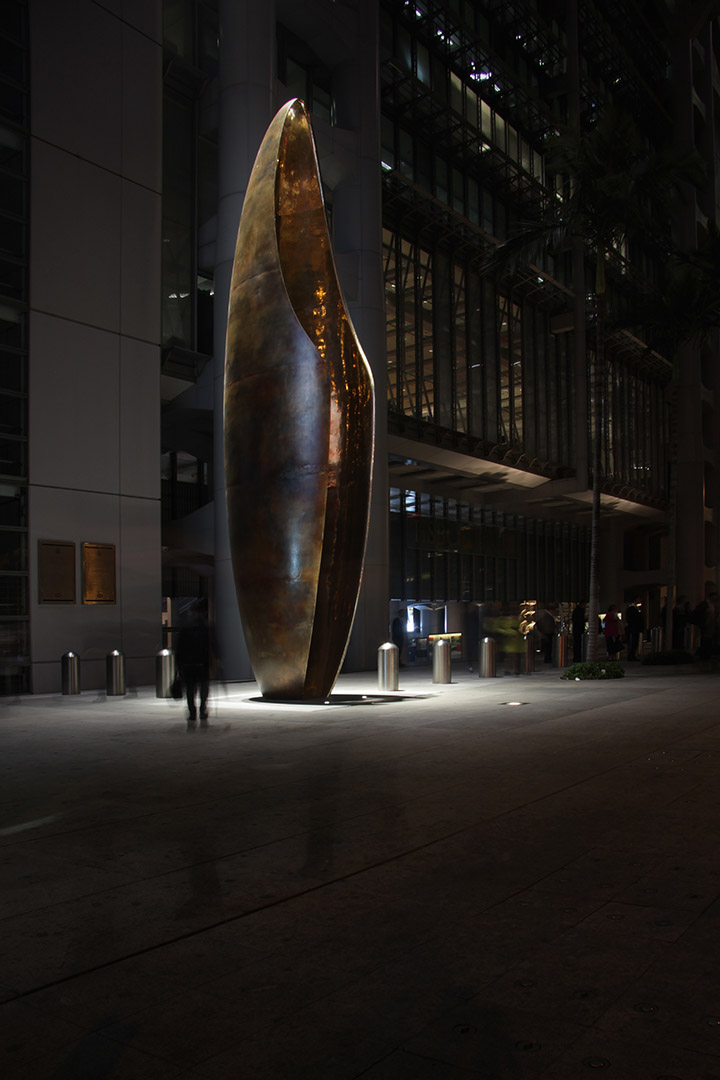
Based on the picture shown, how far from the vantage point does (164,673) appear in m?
16.1

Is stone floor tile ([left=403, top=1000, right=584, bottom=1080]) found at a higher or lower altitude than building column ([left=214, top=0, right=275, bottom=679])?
lower

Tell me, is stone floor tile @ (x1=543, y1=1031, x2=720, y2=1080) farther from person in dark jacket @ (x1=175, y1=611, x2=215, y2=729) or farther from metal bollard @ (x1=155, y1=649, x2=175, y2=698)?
metal bollard @ (x1=155, y1=649, x2=175, y2=698)

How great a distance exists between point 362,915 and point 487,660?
16543 mm

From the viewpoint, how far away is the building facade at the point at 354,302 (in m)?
16.9

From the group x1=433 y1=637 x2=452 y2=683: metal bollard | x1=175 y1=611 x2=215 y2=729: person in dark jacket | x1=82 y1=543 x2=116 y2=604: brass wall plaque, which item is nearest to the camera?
x1=175 y1=611 x2=215 y2=729: person in dark jacket

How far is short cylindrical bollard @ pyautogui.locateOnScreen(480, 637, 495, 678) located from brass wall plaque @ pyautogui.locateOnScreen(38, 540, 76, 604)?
896cm

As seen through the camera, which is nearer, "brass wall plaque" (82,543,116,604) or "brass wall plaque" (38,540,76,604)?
"brass wall plaque" (38,540,76,604)

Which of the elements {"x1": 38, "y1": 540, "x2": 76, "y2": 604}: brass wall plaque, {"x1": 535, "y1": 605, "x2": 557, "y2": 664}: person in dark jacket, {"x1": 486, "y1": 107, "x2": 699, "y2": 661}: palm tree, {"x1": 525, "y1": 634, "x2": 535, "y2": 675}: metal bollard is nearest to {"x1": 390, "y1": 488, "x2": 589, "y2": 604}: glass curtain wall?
{"x1": 535, "y1": 605, "x2": 557, "y2": 664}: person in dark jacket

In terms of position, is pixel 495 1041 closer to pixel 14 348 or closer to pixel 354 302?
pixel 14 348

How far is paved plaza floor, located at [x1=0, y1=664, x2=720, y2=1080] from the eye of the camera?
2896mm

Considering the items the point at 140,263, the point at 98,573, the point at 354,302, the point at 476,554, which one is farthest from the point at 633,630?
the point at 140,263

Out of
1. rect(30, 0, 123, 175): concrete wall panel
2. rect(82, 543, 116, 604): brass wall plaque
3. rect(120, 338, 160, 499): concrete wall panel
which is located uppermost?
rect(30, 0, 123, 175): concrete wall panel

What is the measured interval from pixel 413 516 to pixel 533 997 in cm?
3063

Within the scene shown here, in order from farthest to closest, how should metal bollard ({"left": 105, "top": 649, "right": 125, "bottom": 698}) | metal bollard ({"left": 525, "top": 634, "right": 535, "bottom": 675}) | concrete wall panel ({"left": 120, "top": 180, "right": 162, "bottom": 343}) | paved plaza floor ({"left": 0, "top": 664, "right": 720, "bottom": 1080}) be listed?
metal bollard ({"left": 525, "top": 634, "right": 535, "bottom": 675}), concrete wall panel ({"left": 120, "top": 180, "right": 162, "bottom": 343}), metal bollard ({"left": 105, "top": 649, "right": 125, "bottom": 698}), paved plaza floor ({"left": 0, "top": 664, "right": 720, "bottom": 1080})
